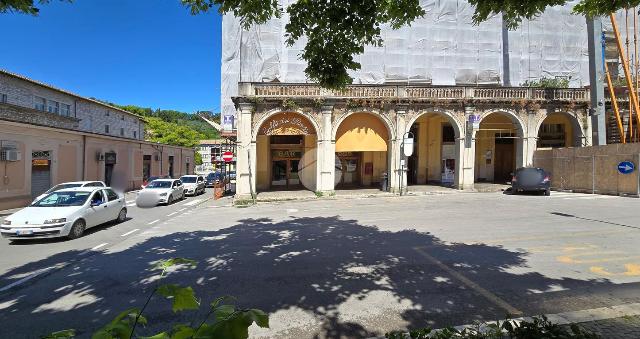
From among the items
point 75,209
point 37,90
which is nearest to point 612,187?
point 75,209

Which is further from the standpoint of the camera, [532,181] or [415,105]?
[415,105]

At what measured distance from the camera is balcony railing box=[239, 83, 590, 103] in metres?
18.4

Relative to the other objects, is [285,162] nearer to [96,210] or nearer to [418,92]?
[418,92]

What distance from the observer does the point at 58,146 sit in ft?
58.6

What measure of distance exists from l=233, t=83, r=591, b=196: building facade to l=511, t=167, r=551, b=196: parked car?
2.73 metres

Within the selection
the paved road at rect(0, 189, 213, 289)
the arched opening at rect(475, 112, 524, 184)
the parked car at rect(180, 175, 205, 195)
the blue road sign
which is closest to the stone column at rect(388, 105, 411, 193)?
the arched opening at rect(475, 112, 524, 184)

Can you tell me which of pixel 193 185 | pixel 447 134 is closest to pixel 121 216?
pixel 193 185

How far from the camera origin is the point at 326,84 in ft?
18.4

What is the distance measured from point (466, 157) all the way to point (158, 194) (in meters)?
18.6

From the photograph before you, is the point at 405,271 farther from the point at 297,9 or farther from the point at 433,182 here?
the point at 433,182

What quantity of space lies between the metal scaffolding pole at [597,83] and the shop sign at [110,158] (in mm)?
33204

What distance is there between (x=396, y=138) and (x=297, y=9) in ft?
50.1

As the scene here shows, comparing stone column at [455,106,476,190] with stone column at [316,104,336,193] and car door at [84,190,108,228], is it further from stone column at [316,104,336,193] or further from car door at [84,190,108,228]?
car door at [84,190,108,228]

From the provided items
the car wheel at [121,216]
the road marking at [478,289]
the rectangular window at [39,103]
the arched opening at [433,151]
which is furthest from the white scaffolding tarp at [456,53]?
the road marking at [478,289]
